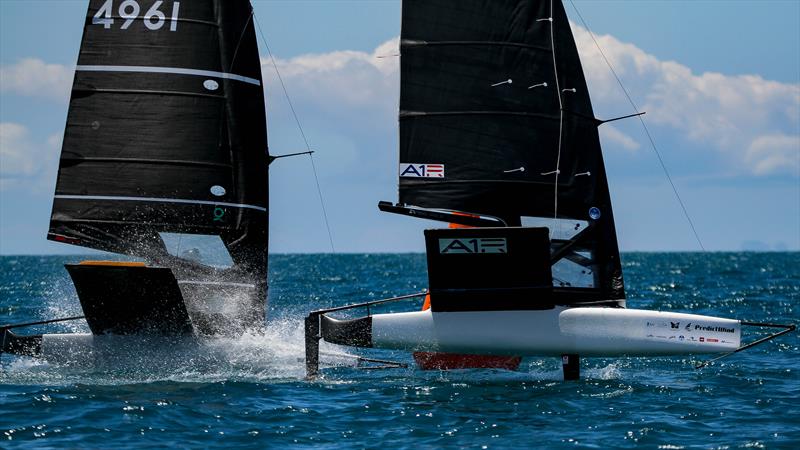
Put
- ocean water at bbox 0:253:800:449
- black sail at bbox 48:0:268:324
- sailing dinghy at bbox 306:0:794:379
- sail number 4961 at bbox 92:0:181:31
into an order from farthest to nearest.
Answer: sail number 4961 at bbox 92:0:181:31
black sail at bbox 48:0:268:324
sailing dinghy at bbox 306:0:794:379
ocean water at bbox 0:253:800:449

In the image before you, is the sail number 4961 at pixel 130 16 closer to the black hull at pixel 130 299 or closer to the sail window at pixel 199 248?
the sail window at pixel 199 248

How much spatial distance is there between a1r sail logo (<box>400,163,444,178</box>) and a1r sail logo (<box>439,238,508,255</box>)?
59.5 inches

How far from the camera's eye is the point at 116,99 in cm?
1825

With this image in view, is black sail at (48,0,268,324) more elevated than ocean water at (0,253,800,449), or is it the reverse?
black sail at (48,0,268,324)

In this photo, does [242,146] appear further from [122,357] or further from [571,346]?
[571,346]

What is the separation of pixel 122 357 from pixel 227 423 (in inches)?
176

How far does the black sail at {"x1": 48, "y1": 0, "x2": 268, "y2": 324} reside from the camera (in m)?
18.2

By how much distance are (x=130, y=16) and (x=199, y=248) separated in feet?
12.2

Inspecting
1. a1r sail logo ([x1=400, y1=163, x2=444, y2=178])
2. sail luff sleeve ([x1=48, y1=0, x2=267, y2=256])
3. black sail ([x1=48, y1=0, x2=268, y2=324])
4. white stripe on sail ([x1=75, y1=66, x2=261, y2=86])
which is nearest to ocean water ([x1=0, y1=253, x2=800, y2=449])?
black sail ([x1=48, y1=0, x2=268, y2=324])

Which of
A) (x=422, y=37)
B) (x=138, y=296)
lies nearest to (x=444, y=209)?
(x=422, y=37)

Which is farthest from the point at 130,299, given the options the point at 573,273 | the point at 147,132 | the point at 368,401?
the point at 573,273

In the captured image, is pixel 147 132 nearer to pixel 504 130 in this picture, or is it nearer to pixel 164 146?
pixel 164 146

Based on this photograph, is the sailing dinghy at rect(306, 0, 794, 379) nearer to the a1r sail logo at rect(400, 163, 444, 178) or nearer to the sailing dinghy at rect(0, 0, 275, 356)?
the a1r sail logo at rect(400, 163, 444, 178)

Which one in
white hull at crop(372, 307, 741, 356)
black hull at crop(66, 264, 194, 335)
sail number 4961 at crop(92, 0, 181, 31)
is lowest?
white hull at crop(372, 307, 741, 356)
